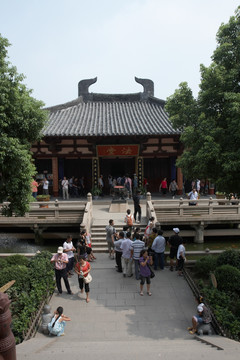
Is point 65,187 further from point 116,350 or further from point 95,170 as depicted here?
point 116,350

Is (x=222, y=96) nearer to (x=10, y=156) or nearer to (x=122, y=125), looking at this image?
(x=10, y=156)

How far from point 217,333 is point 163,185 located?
50.3ft

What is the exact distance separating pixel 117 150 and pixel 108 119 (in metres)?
3.55

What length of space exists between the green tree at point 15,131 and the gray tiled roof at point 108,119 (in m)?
12.0

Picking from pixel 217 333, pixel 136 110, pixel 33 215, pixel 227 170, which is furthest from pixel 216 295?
pixel 136 110

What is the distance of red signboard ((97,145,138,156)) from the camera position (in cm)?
2239

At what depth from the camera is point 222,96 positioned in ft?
29.8

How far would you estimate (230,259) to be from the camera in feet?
31.9

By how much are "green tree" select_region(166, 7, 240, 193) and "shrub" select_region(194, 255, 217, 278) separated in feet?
8.60

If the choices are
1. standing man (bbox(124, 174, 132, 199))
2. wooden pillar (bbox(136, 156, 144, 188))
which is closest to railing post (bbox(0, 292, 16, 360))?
standing man (bbox(124, 174, 132, 199))

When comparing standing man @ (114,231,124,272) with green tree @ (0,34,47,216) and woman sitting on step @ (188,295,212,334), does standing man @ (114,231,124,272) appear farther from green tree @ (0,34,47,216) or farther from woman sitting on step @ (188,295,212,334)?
woman sitting on step @ (188,295,212,334)

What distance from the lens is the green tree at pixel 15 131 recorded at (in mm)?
8396

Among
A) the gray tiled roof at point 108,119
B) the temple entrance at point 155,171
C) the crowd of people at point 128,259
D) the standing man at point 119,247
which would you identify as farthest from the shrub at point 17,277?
the temple entrance at point 155,171

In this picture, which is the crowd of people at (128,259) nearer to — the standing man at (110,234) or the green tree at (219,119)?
the standing man at (110,234)
